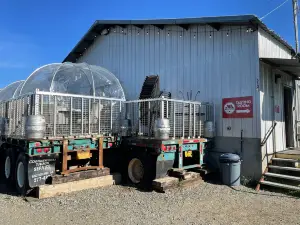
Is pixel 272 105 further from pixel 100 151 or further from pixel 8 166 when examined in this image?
pixel 8 166

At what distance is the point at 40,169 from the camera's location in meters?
7.00

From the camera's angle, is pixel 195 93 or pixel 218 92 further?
pixel 195 93

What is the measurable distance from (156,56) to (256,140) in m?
5.48

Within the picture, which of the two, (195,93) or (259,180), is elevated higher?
(195,93)

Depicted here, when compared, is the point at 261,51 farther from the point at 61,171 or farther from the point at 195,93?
the point at 61,171

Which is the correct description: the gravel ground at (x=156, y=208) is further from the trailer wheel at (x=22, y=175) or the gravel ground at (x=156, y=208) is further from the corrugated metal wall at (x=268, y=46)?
the corrugated metal wall at (x=268, y=46)

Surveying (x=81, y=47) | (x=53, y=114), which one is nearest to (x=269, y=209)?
(x=53, y=114)

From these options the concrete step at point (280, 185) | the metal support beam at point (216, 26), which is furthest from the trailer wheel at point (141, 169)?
the metal support beam at point (216, 26)

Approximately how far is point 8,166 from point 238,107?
26.0 ft

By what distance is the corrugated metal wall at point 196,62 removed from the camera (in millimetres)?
8844

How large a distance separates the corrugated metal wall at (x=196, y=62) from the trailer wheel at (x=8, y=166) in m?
5.66

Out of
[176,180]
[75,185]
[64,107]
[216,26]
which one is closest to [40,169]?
[75,185]

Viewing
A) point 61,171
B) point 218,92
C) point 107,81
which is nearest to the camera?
point 61,171

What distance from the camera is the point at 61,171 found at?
7.41m
